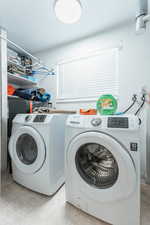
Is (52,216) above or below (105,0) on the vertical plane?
below

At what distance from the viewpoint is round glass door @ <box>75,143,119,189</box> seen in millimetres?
865

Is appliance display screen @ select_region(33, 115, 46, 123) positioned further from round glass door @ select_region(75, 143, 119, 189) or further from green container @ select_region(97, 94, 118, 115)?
green container @ select_region(97, 94, 118, 115)

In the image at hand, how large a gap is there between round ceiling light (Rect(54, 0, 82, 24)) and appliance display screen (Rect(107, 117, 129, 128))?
128 centimetres

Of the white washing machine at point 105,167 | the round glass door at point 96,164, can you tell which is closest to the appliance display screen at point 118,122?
the white washing machine at point 105,167

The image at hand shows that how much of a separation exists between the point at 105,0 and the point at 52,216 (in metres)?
2.22

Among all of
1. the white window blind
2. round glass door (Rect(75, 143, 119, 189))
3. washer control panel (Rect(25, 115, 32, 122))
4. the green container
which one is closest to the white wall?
the white window blind

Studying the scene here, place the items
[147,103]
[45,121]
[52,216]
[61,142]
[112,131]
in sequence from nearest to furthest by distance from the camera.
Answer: [112,131] < [52,216] < [45,121] < [61,142] < [147,103]

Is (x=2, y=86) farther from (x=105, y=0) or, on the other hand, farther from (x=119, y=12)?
(x=119, y=12)

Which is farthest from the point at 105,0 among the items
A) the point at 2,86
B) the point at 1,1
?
the point at 2,86

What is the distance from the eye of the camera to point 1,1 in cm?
125

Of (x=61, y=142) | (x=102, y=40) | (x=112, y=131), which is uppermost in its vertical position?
(x=102, y=40)

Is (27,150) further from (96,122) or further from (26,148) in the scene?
(96,122)

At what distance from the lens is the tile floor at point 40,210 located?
0.87 metres

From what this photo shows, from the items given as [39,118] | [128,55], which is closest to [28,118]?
[39,118]
